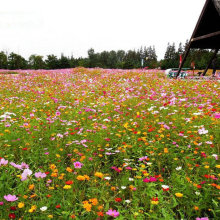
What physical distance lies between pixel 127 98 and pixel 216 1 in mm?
6247

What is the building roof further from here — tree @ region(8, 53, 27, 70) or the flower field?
tree @ region(8, 53, 27, 70)

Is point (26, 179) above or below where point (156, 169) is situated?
above

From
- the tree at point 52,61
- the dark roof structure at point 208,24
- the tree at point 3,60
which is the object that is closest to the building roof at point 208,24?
the dark roof structure at point 208,24

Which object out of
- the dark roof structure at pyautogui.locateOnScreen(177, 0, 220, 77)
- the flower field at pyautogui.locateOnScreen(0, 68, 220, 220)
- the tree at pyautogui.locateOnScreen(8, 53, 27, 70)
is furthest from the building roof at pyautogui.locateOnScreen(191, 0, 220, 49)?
the tree at pyautogui.locateOnScreen(8, 53, 27, 70)

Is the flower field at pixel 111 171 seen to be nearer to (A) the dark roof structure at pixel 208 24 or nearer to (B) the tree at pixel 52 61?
(A) the dark roof structure at pixel 208 24

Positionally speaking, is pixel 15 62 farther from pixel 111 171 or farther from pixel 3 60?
pixel 111 171

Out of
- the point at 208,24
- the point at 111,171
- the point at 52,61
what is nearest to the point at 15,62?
the point at 52,61

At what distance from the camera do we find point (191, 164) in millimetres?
2436

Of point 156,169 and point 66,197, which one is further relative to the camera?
point 156,169

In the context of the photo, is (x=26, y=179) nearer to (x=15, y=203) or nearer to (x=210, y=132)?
(x=15, y=203)

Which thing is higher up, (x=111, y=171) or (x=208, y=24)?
(x=208, y=24)

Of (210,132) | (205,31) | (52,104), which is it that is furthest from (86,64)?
(210,132)

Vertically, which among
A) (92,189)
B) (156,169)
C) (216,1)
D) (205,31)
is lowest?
(156,169)

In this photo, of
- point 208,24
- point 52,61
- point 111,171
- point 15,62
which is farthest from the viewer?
point 15,62
